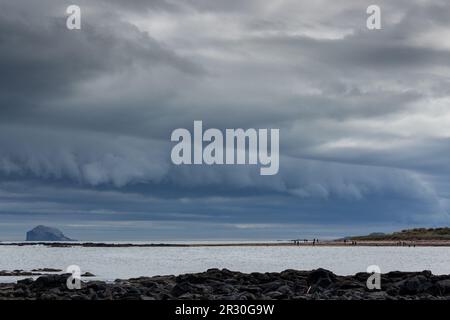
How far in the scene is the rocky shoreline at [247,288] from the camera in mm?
37969

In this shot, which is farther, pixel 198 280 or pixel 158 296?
pixel 198 280

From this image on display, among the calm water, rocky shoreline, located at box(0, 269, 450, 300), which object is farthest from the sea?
rocky shoreline, located at box(0, 269, 450, 300)

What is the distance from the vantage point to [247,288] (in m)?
42.2

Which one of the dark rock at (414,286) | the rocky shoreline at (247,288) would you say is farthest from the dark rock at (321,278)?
the dark rock at (414,286)

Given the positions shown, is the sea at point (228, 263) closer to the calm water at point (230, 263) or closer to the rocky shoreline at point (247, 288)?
the calm water at point (230, 263)

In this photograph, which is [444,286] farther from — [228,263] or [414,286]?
[228,263]

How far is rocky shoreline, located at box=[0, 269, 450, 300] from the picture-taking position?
37969 mm

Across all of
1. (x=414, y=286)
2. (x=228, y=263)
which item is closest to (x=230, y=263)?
(x=228, y=263)
